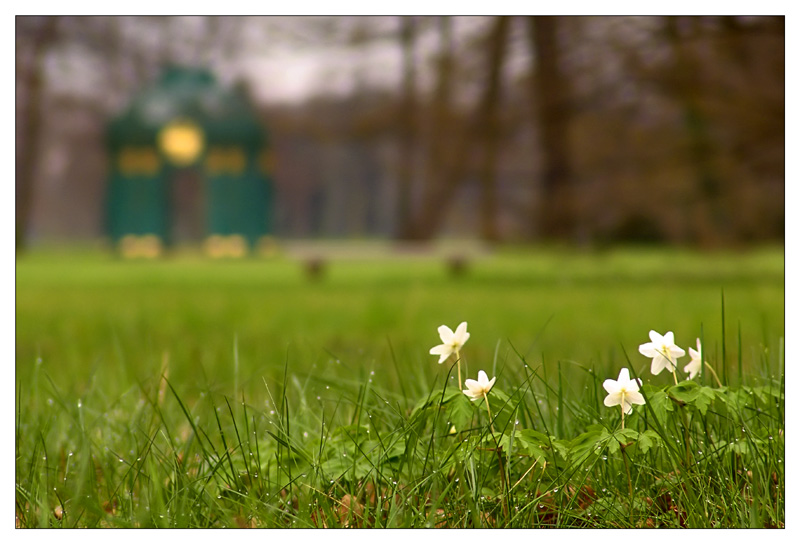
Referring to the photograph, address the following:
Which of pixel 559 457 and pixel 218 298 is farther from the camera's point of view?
pixel 218 298

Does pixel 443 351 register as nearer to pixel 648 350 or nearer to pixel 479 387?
pixel 479 387

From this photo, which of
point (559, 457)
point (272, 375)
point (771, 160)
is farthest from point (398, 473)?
point (771, 160)

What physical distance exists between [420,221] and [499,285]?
579cm

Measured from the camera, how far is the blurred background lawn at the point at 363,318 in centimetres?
260

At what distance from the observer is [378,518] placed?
1384mm

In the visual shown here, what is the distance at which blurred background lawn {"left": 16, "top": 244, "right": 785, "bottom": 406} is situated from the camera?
2598 mm

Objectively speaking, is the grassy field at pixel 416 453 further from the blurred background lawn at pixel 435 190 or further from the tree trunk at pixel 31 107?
the tree trunk at pixel 31 107

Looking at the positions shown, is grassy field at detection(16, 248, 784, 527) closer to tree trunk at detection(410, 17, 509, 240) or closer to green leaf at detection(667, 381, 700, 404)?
green leaf at detection(667, 381, 700, 404)

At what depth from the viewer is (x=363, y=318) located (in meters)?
5.48

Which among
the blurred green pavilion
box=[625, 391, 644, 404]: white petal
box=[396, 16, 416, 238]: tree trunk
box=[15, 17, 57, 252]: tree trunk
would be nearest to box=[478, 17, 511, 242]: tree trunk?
box=[396, 16, 416, 238]: tree trunk

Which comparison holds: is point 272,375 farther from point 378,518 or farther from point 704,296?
point 704,296

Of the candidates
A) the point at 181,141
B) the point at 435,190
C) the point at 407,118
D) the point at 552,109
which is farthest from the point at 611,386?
the point at 181,141
